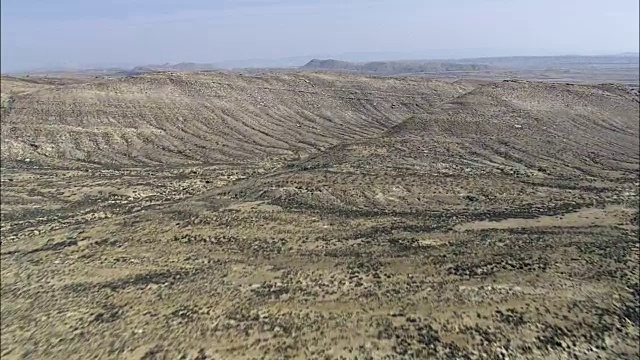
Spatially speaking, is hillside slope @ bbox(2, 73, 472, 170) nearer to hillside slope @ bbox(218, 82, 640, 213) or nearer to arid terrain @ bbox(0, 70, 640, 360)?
arid terrain @ bbox(0, 70, 640, 360)

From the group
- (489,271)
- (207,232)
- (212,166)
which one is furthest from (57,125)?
(489,271)

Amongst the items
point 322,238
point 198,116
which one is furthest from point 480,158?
point 198,116

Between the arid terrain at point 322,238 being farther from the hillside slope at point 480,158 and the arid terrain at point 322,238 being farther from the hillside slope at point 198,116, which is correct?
the hillside slope at point 198,116

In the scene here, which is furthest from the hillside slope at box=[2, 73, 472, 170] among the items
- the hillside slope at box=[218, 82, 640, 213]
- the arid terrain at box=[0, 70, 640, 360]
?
the hillside slope at box=[218, 82, 640, 213]

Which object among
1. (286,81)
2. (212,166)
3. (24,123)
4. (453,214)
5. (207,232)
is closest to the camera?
(207,232)

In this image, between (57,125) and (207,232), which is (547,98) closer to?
(207,232)
